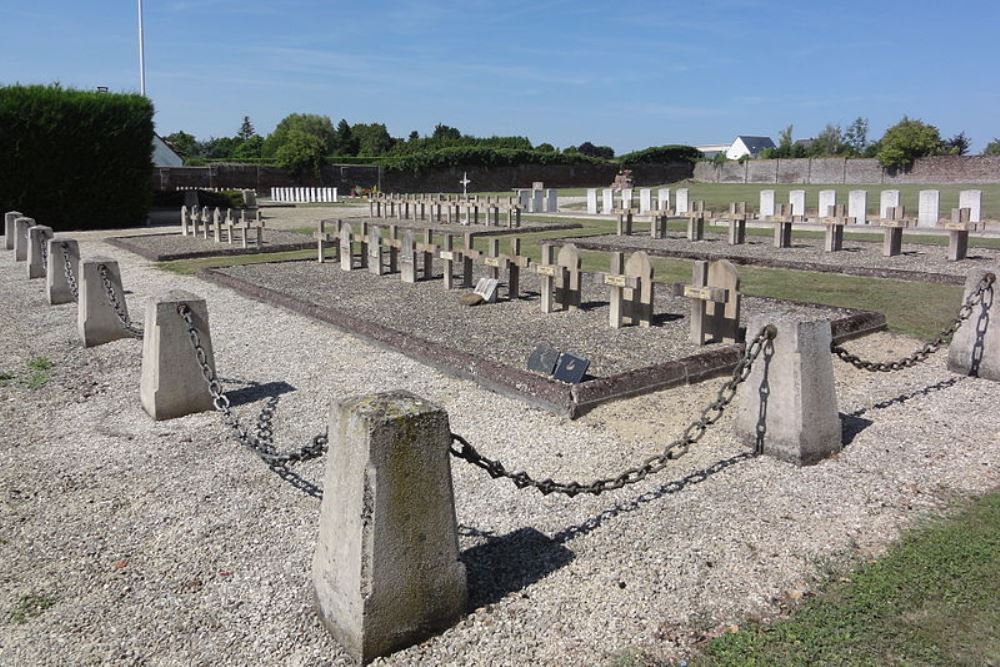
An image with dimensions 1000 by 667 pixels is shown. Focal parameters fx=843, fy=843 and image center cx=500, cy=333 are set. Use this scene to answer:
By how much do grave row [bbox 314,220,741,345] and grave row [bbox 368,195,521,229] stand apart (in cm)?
984

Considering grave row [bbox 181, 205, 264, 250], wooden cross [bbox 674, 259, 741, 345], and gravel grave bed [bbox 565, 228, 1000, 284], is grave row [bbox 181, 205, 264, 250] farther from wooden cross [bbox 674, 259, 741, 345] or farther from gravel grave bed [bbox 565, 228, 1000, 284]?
wooden cross [bbox 674, 259, 741, 345]

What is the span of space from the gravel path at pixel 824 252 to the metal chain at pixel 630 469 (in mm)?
7950

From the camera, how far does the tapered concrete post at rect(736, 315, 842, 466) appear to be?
505 cm

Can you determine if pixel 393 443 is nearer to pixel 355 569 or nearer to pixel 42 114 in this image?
pixel 355 569

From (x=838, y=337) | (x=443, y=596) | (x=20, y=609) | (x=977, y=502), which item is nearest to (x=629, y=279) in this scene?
(x=838, y=337)

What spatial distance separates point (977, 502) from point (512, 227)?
18883 mm

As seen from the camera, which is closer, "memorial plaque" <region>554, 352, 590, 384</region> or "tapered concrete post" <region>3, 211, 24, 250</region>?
"memorial plaque" <region>554, 352, 590, 384</region>

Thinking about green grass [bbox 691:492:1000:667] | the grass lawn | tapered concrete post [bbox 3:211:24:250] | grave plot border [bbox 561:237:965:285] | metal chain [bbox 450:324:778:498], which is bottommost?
green grass [bbox 691:492:1000:667]

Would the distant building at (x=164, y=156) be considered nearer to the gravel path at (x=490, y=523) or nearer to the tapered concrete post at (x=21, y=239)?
the tapered concrete post at (x=21, y=239)

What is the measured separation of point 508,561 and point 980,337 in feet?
16.7

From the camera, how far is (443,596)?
11.1 feet

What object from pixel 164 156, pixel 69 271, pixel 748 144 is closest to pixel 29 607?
pixel 69 271

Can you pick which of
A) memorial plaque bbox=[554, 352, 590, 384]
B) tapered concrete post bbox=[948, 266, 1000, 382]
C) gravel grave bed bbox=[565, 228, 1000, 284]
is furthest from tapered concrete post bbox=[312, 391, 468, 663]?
gravel grave bed bbox=[565, 228, 1000, 284]

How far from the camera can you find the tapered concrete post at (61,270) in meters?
10.9
